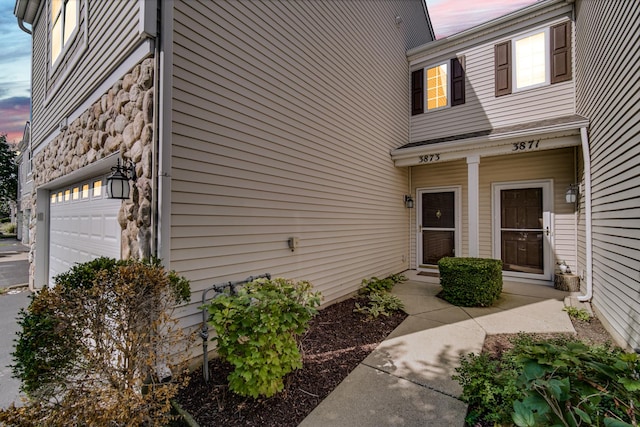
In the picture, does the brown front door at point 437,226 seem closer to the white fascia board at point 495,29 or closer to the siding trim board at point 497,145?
the siding trim board at point 497,145

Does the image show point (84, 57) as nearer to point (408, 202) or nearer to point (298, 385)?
point (298, 385)

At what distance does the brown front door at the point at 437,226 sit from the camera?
6.98 metres

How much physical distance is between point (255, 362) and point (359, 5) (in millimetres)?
6467

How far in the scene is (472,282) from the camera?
15.2 ft

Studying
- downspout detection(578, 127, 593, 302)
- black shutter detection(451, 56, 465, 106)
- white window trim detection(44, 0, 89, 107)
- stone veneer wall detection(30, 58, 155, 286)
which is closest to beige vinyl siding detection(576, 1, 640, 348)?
downspout detection(578, 127, 593, 302)

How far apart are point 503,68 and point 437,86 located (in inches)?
57.4

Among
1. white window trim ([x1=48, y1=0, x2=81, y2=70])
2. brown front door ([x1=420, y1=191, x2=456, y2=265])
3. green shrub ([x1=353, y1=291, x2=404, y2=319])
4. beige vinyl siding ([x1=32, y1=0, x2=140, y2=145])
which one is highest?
white window trim ([x1=48, y1=0, x2=81, y2=70])

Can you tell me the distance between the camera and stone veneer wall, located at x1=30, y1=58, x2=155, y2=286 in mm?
2633

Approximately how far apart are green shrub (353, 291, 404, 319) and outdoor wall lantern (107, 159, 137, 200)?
11.1 feet

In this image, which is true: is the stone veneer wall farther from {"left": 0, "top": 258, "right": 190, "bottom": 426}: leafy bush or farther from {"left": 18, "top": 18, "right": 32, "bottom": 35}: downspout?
{"left": 18, "top": 18, "right": 32, "bottom": 35}: downspout

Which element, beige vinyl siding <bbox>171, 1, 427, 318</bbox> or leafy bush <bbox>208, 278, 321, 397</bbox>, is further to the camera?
beige vinyl siding <bbox>171, 1, 427, 318</bbox>

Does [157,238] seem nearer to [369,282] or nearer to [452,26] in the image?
→ [369,282]

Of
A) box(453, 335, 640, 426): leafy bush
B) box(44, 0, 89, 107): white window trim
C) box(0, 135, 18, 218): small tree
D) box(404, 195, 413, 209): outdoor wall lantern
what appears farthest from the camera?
box(0, 135, 18, 218): small tree

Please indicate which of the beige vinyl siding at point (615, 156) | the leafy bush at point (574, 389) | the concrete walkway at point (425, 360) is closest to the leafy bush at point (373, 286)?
the concrete walkway at point (425, 360)
